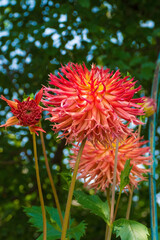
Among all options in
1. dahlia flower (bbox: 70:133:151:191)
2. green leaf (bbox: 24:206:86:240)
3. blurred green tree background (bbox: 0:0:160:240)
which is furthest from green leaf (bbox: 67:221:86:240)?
blurred green tree background (bbox: 0:0:160:240)

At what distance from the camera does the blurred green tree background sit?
114 centimetres

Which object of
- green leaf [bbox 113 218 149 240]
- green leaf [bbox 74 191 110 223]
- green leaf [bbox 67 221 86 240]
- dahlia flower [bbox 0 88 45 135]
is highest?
dahlia flower [bbox 0 88 45 135]

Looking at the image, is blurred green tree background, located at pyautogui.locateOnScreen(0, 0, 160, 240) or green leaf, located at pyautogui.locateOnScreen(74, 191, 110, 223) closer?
green leaf, located at pyautogui.locateOnScreen(74, 191, 110, 223)

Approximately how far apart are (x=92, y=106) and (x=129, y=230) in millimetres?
298

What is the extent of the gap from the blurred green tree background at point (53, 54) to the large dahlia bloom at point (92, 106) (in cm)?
48

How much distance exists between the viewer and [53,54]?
1142 mm

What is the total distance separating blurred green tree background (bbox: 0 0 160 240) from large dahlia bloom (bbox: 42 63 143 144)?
482 millimetres

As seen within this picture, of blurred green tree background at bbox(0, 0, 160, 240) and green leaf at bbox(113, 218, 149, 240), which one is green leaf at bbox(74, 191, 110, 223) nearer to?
green leaf at bbox(113, 218, 149, 240)

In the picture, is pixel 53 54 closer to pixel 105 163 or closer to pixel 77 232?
pixel 105 163

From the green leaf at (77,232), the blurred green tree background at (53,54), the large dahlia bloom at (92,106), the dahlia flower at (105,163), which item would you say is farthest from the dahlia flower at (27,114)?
the blurred green tree background at (53,54)

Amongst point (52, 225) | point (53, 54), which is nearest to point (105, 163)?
point (52, 225)

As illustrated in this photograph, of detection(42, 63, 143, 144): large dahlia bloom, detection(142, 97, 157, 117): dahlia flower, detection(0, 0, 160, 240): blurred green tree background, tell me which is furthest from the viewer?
detection(0, 0, 160, 240): blurred green tree background

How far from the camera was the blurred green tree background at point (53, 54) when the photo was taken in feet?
3.75

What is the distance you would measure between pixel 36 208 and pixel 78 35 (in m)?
0.72
